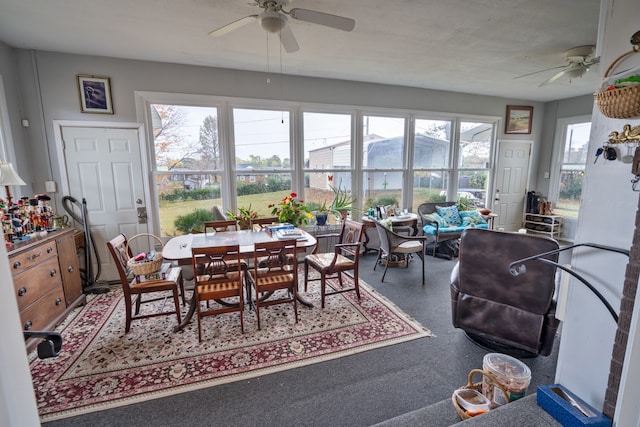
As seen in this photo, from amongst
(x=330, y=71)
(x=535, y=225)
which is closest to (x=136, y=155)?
(x=330, y=71)

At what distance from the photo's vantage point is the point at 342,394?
1974 millimetres

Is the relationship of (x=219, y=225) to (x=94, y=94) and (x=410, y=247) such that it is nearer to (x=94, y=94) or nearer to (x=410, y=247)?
(x=94, y=94)

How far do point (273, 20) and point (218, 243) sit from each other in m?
2.03

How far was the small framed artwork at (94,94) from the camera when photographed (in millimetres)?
3514

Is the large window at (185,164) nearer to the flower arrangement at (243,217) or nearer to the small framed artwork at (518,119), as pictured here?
the flower arrangement at (243,217)

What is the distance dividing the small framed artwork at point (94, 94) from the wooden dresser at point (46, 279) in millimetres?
Answer: 1538

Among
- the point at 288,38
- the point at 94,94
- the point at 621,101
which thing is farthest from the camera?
the point at 94,94

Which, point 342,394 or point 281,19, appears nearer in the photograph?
point 342,394

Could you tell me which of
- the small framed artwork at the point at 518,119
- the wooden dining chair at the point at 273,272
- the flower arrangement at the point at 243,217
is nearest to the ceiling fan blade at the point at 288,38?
the wooden dining chair at the point at 273,272

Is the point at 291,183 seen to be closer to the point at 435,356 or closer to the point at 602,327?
the point at 435,356

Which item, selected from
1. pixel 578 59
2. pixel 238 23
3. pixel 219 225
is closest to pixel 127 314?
pixel 219 225

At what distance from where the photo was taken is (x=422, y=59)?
3674mm

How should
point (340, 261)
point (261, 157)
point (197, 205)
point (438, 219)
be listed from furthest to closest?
point (438, 219) → point (261, 157) → point (197, 205) → point (340, 261)

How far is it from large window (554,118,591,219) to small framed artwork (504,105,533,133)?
59 cm
